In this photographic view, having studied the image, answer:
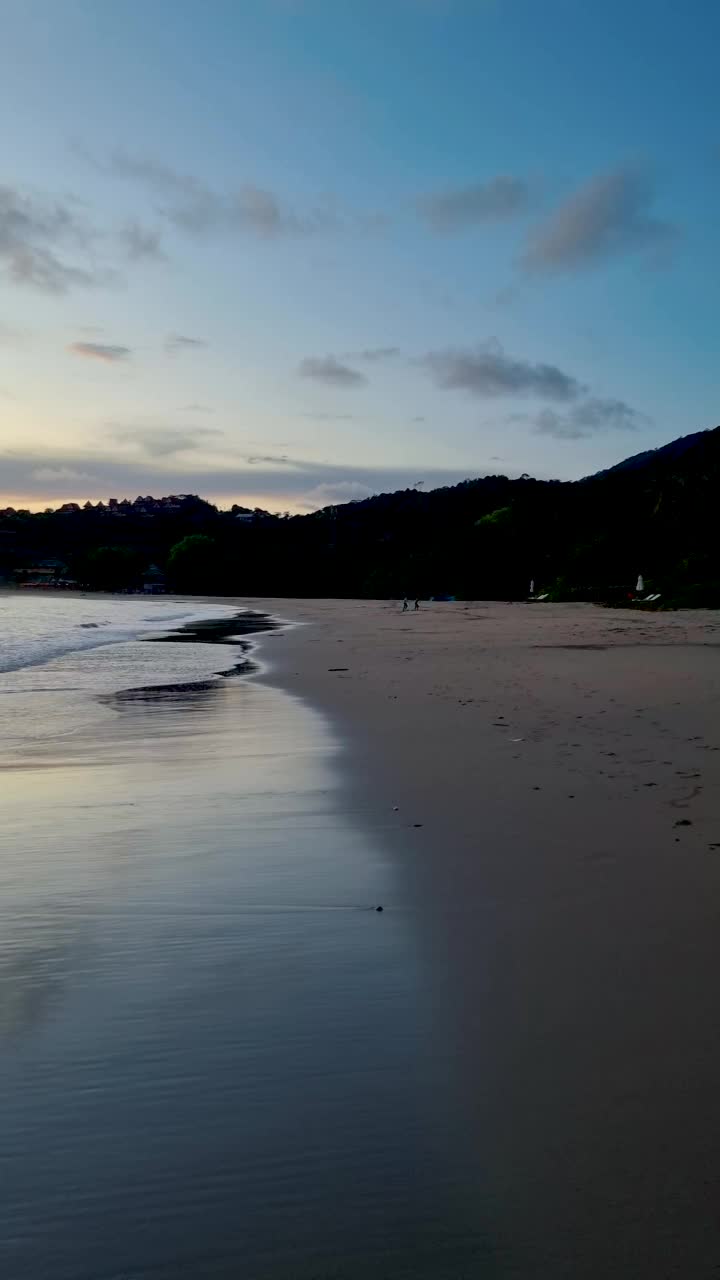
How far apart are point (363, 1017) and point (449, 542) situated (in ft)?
256

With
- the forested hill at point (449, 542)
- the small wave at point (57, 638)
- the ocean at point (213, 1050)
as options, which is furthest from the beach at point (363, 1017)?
the forested hill at point (449, 542)

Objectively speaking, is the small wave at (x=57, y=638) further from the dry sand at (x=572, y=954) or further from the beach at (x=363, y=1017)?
the beach at (x=363, y=1017)

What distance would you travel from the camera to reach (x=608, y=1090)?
2.72 metres

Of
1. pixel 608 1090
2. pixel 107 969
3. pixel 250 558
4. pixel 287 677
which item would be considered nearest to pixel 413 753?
pixel 107 969

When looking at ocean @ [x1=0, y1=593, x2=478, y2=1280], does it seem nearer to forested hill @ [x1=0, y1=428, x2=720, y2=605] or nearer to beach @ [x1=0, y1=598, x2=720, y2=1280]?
beach @ [x1=0, y1=598, x2=720, y2=1280]

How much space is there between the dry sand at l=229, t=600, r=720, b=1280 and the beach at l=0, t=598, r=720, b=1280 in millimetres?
12

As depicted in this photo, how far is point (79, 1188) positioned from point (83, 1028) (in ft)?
2.97

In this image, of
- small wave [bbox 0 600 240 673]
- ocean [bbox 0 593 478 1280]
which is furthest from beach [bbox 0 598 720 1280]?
small wave [bbox 0 600 240 673]

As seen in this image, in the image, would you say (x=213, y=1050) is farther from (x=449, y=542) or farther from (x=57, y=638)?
(x=449, y=542)

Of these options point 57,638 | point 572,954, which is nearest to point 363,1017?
point 572,954

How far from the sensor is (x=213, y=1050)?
9.95 feet

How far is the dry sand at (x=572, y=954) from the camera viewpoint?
87.4 inches

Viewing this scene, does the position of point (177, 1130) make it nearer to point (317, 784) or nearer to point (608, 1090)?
point (608, 1090)

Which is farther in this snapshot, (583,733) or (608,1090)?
(583,733)
